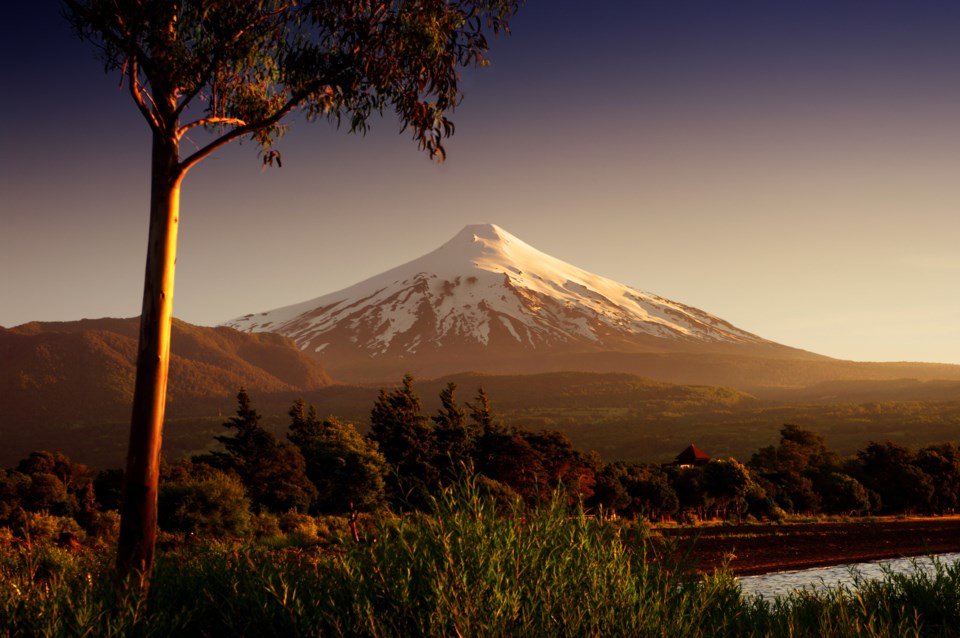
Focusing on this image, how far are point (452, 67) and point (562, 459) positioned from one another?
39.3 meters

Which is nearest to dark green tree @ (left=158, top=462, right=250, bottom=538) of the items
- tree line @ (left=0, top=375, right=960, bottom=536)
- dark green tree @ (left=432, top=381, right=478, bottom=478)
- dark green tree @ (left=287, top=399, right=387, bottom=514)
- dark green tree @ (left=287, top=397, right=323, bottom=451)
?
tree line @ (left=0, top=375, right=960, bottom=536)

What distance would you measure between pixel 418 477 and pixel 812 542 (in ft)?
78.1

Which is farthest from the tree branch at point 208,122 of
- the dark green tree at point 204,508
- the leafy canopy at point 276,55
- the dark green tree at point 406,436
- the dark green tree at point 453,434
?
the dark green tree at point 453,434

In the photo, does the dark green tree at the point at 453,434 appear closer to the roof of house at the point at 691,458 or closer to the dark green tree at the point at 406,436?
the dark green tree at the point at 406,436

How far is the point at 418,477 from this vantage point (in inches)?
1601

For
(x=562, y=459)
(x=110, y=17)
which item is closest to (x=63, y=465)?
(x=562, y=459)

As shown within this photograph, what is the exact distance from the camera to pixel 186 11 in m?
11.3

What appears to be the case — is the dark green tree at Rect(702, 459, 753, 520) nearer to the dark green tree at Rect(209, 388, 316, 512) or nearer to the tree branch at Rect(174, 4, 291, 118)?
the dark green tree at Rect(209, 388, 316, 512)

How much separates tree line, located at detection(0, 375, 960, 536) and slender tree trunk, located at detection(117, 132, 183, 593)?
1356cm

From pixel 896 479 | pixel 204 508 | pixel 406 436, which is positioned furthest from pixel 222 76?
pixel 896 479

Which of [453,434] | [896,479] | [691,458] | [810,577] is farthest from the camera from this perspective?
[691,458]

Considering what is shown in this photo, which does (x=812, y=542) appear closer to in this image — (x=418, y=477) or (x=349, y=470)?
(x=418, y=477)

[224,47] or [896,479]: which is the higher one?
[224,47]

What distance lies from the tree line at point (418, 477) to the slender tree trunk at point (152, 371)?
13564 mm
